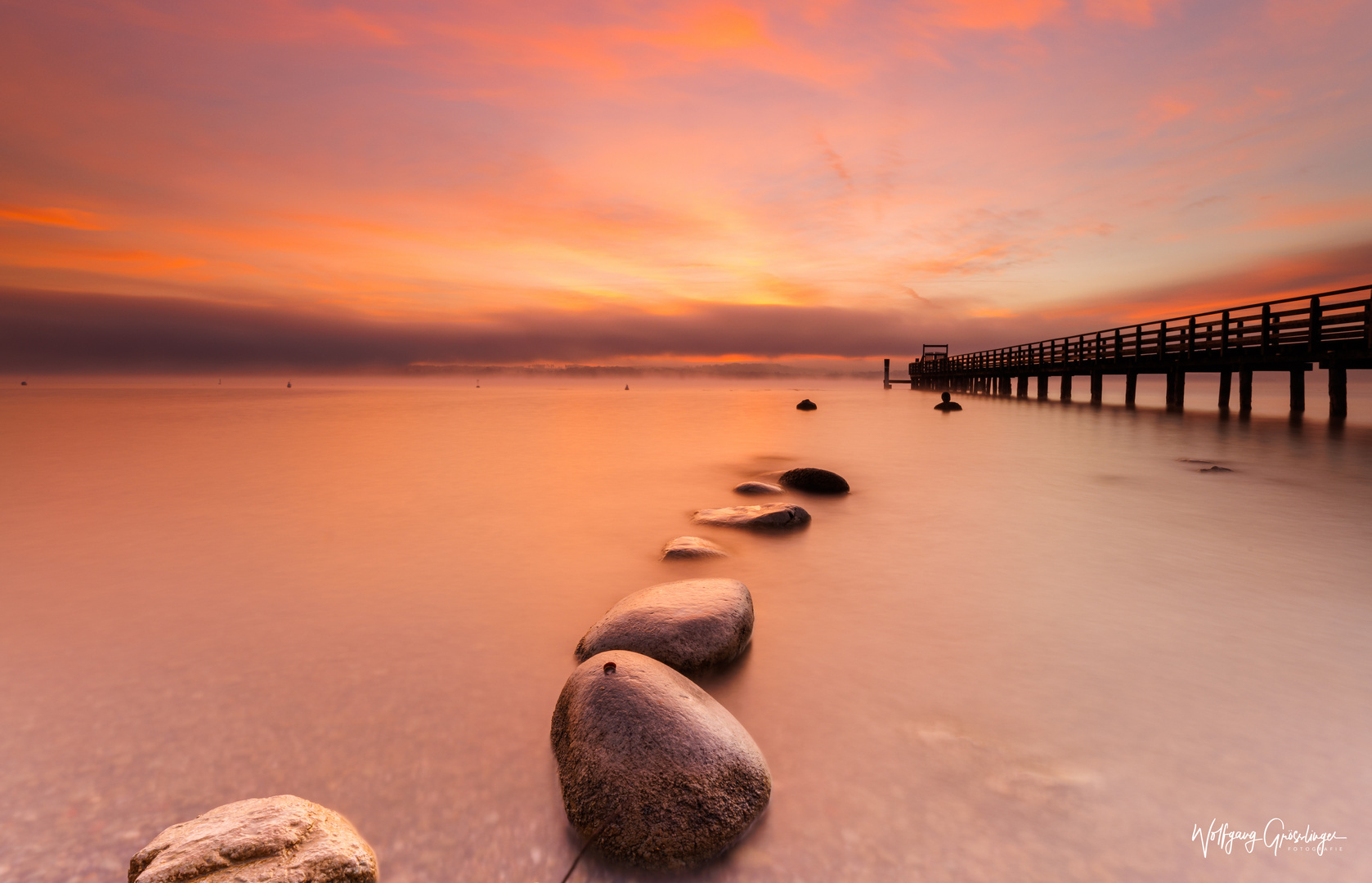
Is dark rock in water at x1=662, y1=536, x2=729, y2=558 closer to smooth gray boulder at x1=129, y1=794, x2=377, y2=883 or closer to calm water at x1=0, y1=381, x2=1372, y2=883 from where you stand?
calm water at x1=0, y1=381, x2=1372, y2=883

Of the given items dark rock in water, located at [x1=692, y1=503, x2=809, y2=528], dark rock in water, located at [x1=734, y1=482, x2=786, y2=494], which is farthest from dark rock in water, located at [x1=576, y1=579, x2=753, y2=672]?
dark rock in water, located at [x1=734, y1=482, x2=786, y2=494]

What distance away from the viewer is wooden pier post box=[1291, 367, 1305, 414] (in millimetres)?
20906

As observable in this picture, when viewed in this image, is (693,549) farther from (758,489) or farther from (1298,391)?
(1298,391)

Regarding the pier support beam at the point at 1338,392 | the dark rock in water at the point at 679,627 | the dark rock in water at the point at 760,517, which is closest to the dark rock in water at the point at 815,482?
the dark rock in water at the point at 760,517

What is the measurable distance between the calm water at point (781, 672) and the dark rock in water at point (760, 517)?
400mm

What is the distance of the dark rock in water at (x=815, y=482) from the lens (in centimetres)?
930

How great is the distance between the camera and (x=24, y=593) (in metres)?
5.07

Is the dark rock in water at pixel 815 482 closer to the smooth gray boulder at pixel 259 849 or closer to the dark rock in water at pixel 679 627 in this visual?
the dark rock in water at pixel 679 627

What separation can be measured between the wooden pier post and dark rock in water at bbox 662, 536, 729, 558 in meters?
25.2

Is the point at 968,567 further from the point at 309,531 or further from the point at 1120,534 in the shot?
the point at 309,531

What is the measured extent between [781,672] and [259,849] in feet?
8.52

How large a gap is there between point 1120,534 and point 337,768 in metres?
7.60

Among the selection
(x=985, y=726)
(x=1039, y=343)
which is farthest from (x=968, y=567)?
(x=1039, y=343)

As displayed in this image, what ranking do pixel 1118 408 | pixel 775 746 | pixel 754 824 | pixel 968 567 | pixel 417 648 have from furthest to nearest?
pixel 1118 408, pixel 968 567, pixel 417 648, pixel 775 746, pixel 754 824
